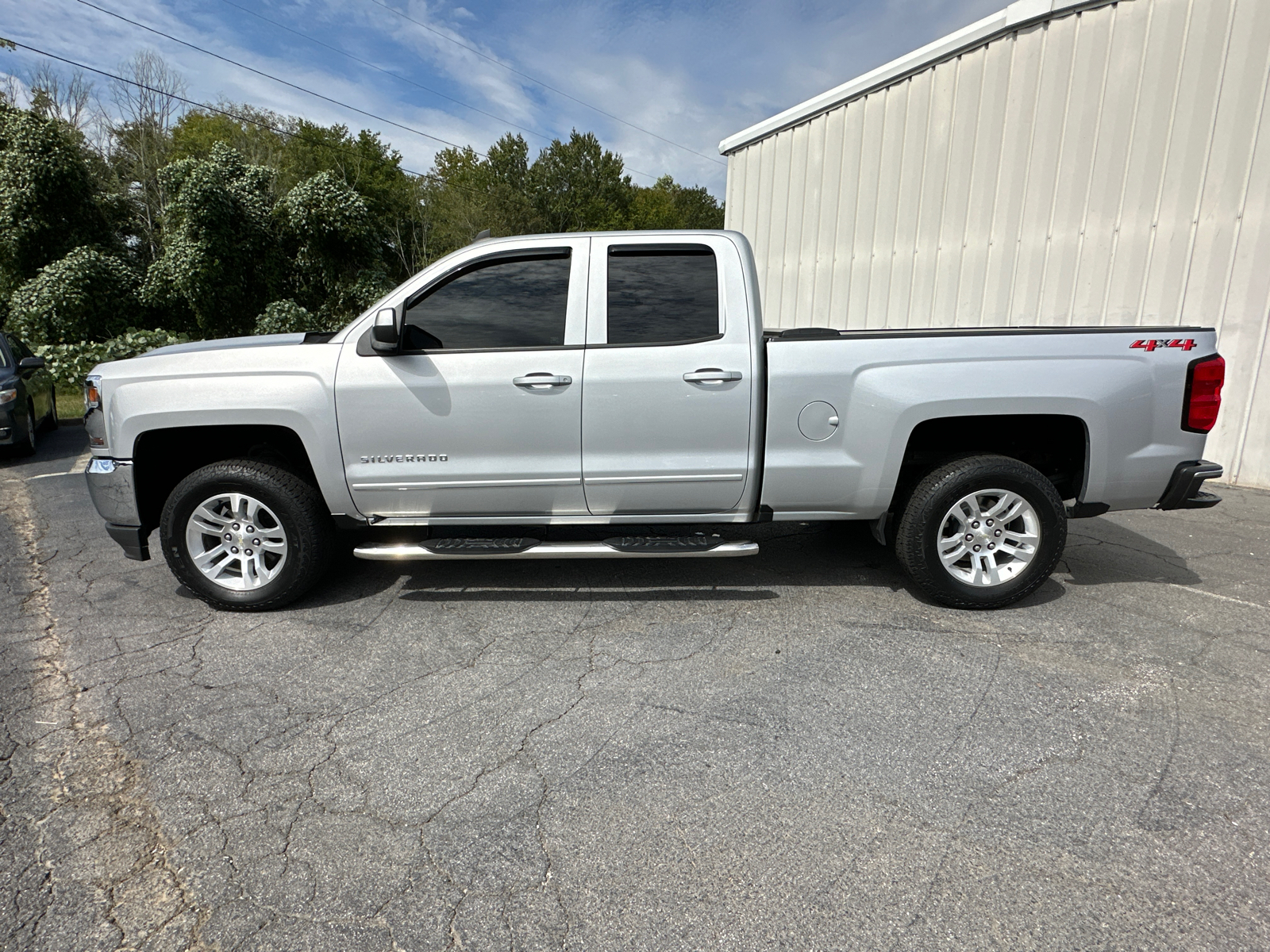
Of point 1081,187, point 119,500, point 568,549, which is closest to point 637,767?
point 568,549

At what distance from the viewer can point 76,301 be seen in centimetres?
1457

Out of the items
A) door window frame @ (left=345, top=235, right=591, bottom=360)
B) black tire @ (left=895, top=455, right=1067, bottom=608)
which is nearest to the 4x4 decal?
black tire @ (left=895, top=455, right=1067, bottom=608)

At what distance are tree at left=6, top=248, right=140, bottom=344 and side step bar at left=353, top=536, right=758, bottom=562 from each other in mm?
14777

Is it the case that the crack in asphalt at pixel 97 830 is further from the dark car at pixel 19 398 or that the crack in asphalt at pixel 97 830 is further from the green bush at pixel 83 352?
the green bush at pixel 83 352

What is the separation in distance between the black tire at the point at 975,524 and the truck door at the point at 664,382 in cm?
97

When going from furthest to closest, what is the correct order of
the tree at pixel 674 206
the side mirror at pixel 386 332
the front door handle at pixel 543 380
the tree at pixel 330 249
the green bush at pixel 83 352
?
the tree at pixel 674 206 → the tree at pixel 330 249 → the green bush at pixel 83 352 → the front door handle at pixel 543 380 → the side mirror at pixel 386 332

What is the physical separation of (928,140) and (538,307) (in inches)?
275

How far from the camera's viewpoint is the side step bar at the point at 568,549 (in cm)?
385

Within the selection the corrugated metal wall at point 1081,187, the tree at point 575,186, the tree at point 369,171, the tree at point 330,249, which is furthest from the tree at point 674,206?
the corrugated metal wall at point 1081,187

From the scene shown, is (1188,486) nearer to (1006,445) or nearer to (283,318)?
(1006,445)

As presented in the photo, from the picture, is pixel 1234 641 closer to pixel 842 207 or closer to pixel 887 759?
pixel 887 759

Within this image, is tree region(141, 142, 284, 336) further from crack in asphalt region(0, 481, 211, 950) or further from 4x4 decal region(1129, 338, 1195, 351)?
4x4 decal region(1129, 338, 1195, 351)

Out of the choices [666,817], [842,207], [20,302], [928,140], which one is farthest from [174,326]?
[666,817]

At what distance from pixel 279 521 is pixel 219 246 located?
15185 millimetres
